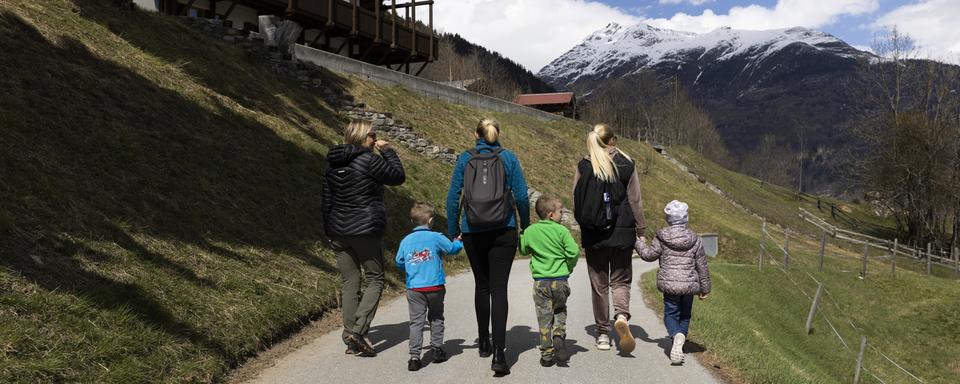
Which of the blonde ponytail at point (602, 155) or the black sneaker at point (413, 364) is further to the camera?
the blonde ponytail at point (602, 155)

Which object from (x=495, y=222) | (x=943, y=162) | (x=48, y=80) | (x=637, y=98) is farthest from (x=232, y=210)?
(x=637, y=98)

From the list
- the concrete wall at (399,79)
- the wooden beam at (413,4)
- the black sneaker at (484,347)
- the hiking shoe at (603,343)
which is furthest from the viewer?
the wooden beam at (413,4)

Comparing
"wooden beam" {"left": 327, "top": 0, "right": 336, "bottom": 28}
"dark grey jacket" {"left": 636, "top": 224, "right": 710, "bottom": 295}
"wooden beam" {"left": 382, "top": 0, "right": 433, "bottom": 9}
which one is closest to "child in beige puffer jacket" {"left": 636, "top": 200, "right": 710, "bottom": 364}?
"dark grey jacket" {"left": 636, "top": 224, "right": 710, "bottom": 295}

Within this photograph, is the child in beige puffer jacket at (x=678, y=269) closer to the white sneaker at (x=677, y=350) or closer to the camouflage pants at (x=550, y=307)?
the white sneaker at (x=677, y=350)

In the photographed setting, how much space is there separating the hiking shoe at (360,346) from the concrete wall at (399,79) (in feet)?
63.6

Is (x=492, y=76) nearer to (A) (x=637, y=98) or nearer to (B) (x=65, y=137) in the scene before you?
(A) (x=637, y=98)

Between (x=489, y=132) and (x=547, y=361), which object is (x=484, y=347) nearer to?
(x=547, y=361)

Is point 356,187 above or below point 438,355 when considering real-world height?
above

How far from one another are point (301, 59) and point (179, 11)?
5.65 m

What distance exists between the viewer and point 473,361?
5.76m

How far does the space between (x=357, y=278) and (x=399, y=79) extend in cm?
2405

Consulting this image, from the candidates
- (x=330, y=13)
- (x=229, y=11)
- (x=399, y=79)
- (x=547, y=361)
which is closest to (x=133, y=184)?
(x=547, y=361)

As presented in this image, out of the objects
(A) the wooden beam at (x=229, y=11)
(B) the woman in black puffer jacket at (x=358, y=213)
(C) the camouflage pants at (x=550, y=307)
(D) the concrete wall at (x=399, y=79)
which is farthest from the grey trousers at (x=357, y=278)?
(A) the wooden beam at (x=229, y=11)

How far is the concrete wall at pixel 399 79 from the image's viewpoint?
79.4 ft
